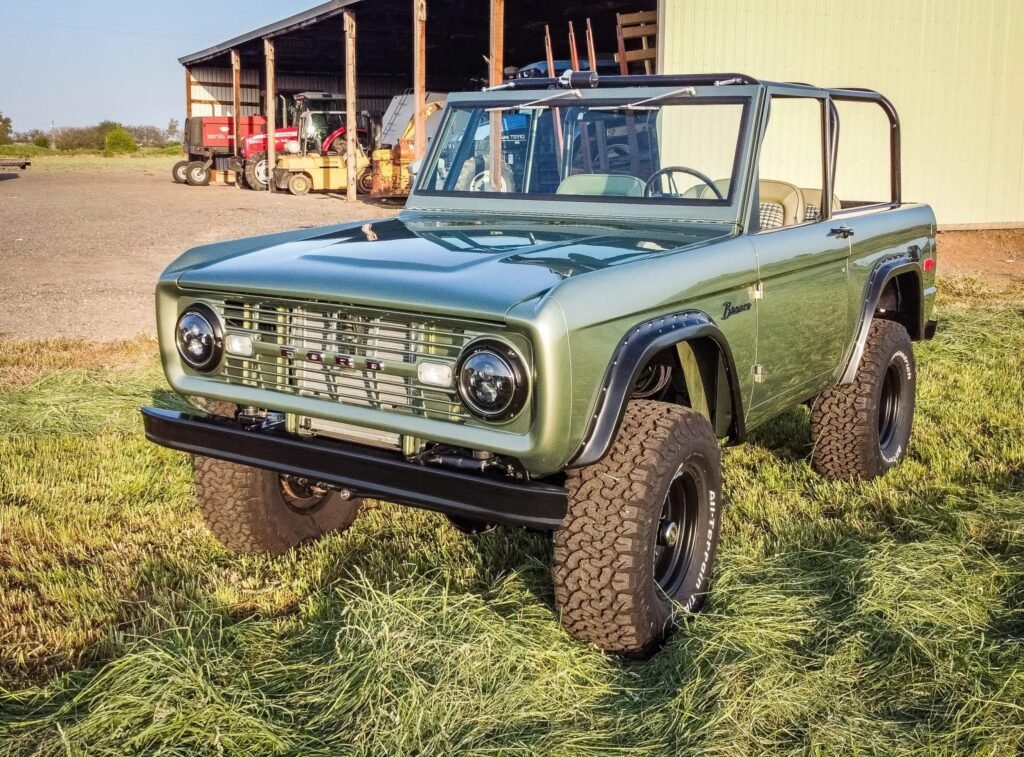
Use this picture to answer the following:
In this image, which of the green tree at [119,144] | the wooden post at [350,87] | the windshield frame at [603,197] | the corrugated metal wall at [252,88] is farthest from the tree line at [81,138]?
the windshield frame at [603,197]

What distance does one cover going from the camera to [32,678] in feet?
10.5

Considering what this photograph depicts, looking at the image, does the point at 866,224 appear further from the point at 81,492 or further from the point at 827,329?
the point at 81,492

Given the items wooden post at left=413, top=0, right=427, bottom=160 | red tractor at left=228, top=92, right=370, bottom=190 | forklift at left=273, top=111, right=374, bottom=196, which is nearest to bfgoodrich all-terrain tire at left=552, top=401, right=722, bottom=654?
wooden post at left=413, top=0, right=427, bottom=160

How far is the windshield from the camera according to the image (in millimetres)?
4270

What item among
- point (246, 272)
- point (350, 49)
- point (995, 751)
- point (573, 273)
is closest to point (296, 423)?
point (246, 272)

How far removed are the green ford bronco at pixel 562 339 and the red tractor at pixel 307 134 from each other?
23.8 m

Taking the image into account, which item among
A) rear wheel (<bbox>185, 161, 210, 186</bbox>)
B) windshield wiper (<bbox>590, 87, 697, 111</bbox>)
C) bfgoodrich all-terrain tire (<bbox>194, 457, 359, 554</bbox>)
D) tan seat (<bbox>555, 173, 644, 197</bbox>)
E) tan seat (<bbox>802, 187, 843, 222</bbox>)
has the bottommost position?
bfgoodrich all-terrain tire (<bbox>194, 457, 359, 554</bbox>)

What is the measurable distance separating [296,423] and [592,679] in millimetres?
1220

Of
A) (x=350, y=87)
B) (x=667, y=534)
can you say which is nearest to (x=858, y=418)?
(x=667, y=534)

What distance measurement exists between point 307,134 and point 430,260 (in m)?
25.5

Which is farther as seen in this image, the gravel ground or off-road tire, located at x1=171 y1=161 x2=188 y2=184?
off-road tire, located at x1=171 y1=161 x2=188 y2=184

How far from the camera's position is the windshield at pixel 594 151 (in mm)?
4270

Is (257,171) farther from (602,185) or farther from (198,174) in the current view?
(602,185)

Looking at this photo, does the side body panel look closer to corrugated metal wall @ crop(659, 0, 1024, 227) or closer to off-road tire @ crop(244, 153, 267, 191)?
corrugated metal wall @ crop(659, 0, 1024, 227)
